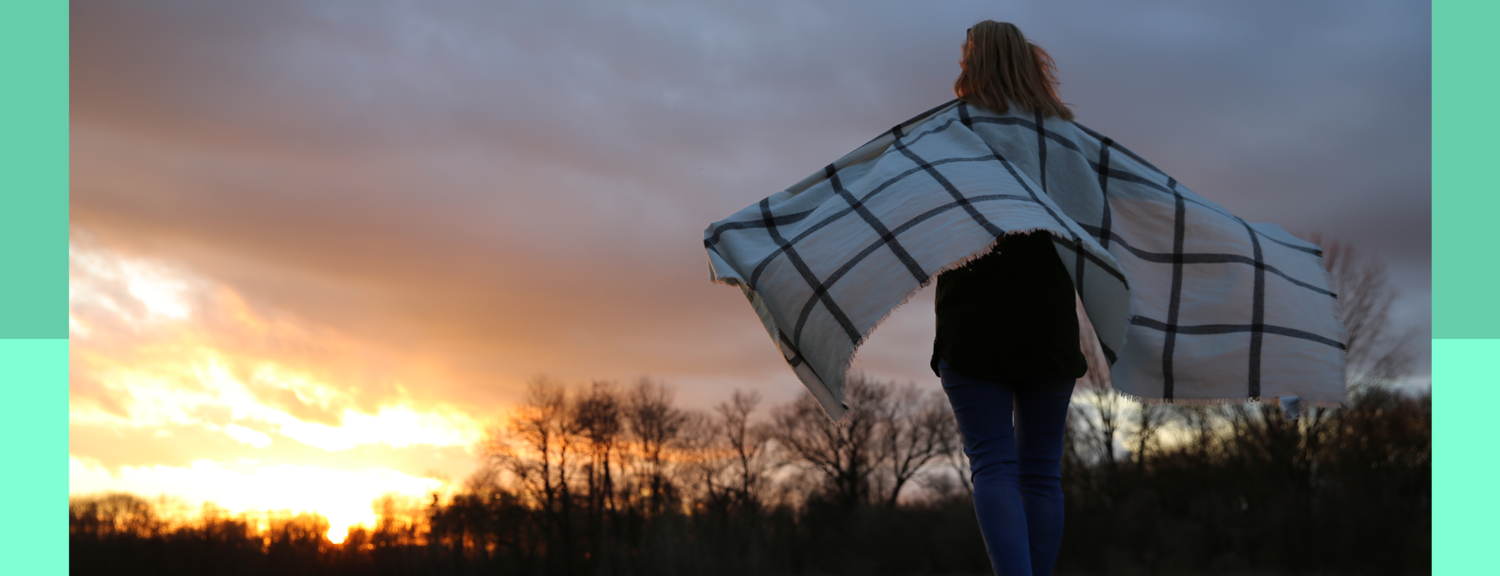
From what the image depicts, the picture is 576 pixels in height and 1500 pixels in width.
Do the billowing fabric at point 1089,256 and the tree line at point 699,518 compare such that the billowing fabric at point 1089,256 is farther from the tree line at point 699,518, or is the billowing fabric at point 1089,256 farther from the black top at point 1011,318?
the tree line at point 699,518

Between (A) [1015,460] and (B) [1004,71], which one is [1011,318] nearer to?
(A) [1015,460]

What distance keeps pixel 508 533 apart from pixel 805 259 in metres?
34.7

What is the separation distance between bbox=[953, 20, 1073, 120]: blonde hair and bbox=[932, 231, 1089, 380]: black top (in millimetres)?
447

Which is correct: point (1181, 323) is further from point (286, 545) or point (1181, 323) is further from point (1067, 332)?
point (286, 545)

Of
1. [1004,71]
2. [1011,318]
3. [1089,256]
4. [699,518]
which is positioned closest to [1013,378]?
[1011,318]

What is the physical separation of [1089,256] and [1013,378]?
20.2 inches

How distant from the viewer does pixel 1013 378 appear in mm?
1848

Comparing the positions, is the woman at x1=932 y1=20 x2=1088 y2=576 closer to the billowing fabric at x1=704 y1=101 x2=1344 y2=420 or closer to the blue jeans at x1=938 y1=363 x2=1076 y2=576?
the blue jeans at x1=938 y1=363 x2=1076 y2=576

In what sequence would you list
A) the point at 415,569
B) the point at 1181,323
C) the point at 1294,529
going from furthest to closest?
the point at 415,569 → the point at 1294,529 → the point at 1181,323

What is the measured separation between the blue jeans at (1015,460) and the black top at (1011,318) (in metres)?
0.05

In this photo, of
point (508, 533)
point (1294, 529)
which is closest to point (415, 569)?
point (508, 533)

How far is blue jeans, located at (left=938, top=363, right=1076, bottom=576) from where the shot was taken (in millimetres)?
1731

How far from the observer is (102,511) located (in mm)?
32406

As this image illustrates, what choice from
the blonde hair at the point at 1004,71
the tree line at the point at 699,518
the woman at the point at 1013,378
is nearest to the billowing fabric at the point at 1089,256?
the blonde hair at the point at 1004,71
